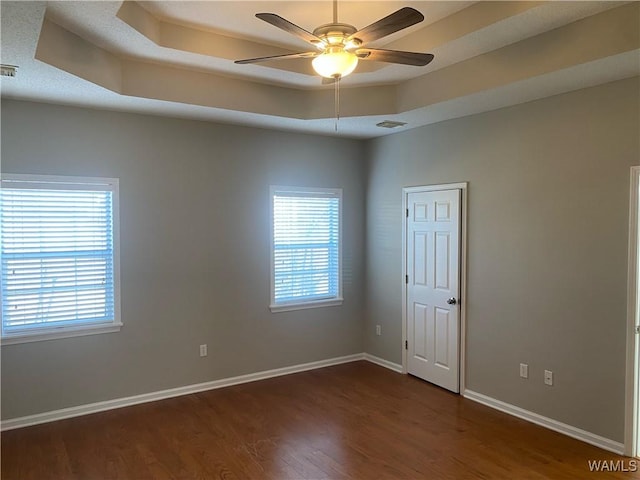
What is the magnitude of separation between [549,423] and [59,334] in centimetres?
416

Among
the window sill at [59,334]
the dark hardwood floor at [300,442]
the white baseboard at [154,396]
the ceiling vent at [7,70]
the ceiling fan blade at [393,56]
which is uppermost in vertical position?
the ceiling vent at [7,70]

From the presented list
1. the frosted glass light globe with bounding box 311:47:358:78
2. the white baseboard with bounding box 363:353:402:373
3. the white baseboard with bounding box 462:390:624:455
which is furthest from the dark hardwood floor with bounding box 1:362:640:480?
the frosted glass light globe with bounding box 311:47:358:78

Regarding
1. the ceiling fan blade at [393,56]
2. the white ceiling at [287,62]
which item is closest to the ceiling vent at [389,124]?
the white ceiling at [287,62]

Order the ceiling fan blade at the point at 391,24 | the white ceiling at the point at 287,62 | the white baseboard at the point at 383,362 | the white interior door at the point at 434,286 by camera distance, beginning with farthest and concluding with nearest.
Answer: the white baseboard at the point at 383,362, the white interior door at the point at 434,286, the white ceiling at the point at 287,62, the ceiling fan blade at the point at 391,24

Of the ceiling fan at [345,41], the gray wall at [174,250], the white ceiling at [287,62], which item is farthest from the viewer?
the gray wall at [174,250]

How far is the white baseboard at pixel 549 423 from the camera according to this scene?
3.32 meters

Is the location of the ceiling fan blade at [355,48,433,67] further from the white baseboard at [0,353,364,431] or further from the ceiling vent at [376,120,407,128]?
the white baseboard at [0,353,364,431]

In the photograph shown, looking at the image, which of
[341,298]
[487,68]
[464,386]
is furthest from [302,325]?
[487,68]

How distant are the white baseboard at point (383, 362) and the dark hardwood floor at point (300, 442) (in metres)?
0.67

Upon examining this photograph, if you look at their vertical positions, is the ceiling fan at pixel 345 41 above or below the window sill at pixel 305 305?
above

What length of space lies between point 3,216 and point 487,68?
13.1 feet

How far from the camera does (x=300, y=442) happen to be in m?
3.51

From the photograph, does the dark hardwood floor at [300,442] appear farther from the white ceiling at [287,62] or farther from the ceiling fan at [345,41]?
the white ceiling at [287,62]

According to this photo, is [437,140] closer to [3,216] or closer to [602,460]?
[602,460]
